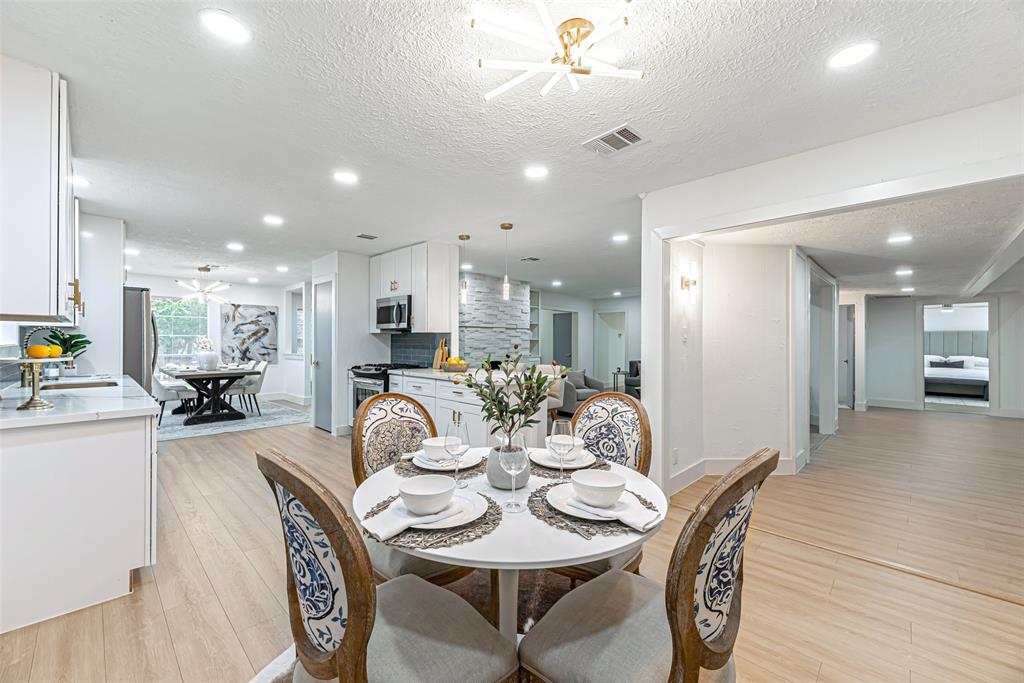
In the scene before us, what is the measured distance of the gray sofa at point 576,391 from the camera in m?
6.28

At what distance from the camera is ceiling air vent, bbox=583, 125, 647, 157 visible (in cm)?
→ 234

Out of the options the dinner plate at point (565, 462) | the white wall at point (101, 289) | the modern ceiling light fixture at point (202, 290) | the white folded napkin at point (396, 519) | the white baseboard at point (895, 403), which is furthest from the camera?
the white baseboard at point (895, 403)

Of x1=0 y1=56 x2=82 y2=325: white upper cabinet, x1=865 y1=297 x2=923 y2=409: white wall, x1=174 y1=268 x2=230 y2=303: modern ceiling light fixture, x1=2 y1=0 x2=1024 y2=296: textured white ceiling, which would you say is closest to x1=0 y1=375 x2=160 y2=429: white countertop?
x1=0 y1=56 x2=82 y2=325: white upper cabinet

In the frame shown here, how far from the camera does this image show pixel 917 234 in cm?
401

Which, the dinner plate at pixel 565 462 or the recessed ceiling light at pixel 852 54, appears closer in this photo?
the recessed ceiling light at pixel 852 54

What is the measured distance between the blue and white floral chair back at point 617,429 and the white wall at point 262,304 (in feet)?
26.2

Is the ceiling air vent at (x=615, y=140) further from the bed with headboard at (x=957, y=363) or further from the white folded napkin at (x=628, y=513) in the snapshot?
the bed with headboard at (x=957, y=363)

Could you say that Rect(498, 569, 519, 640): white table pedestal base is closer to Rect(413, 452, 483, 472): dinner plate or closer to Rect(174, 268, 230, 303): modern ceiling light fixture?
Rect(413, 452, 483, 472): dinner plate

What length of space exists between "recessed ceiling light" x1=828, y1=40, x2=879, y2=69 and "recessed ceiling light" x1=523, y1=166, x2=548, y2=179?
156cm

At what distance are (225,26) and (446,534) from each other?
1.94 meters

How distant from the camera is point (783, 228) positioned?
12.4 feet

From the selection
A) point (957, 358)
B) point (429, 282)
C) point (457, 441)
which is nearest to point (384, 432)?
Result: point (457, 441)

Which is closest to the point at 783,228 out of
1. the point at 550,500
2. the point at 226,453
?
the point at 550,500

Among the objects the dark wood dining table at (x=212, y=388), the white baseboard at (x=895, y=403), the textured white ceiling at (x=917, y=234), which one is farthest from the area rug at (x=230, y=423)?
the white baseboard at (x=895, y=403)
